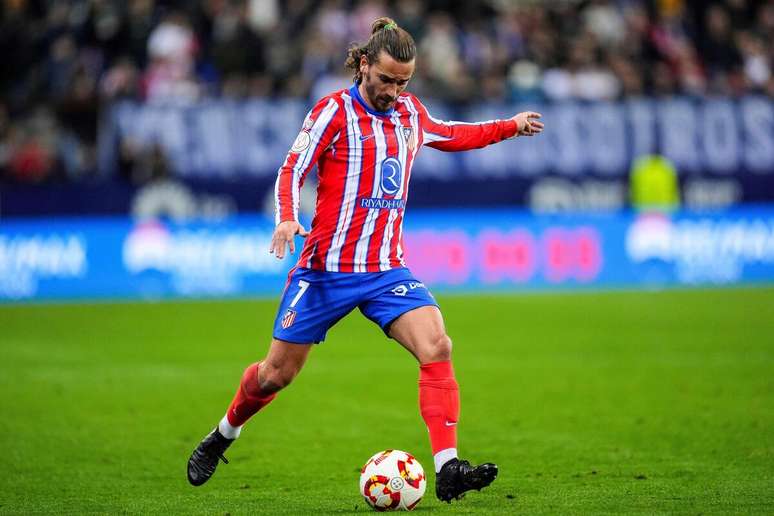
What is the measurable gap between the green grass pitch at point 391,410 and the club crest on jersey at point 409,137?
1.88 m

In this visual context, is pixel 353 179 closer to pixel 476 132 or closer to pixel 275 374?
pixel 476 132

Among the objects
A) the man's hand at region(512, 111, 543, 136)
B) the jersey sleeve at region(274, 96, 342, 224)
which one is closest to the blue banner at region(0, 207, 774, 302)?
the man's hand at region(512, 111, 543, 136)

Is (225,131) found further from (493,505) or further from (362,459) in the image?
(493,505)

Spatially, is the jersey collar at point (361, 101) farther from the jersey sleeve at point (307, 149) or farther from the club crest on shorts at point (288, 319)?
the club crest on shorts at point (288, 319)

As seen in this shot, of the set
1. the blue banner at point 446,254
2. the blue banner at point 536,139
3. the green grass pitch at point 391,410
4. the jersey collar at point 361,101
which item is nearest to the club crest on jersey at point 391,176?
the jersey collar at point 361,101

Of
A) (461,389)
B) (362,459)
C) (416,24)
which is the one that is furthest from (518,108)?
(362,459)

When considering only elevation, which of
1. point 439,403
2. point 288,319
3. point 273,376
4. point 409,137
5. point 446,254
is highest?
point 446,254

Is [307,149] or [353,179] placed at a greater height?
[307,149]

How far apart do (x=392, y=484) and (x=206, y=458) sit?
1276 mm

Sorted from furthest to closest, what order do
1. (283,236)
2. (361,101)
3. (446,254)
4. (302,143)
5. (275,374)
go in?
(446,254) → (275,374) → (361,101) → (302,143) → (283,236)

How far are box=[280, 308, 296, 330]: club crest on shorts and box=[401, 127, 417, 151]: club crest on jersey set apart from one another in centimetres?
108

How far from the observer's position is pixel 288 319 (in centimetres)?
665

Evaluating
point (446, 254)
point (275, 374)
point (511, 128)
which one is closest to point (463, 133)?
point (511, 128)

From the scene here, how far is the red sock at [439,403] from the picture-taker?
6.37m
